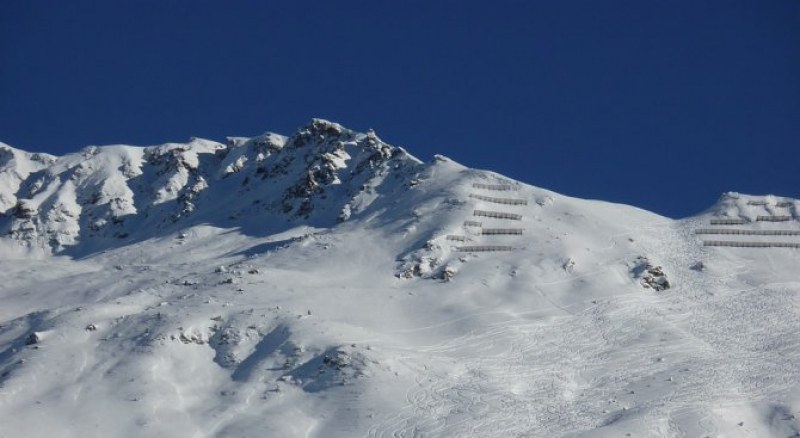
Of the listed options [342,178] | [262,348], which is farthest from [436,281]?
[342,178]

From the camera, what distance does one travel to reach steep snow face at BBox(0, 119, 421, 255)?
119812 millimetres

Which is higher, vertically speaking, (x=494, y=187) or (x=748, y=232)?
(x=494, y=187)

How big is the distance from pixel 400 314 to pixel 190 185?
62.1 metres

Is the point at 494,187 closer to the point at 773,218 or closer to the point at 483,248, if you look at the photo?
the point at 483,248

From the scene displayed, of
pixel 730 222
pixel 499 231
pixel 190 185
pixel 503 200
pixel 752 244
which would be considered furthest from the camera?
pixel 190 185

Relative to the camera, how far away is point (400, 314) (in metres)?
80.9

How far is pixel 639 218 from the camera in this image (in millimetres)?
105375

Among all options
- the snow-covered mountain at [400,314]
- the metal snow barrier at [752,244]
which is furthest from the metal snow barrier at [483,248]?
the metal snow barrier at [752,244]

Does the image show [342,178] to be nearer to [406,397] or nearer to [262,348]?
[262,348]

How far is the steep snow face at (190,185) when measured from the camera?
11981cm

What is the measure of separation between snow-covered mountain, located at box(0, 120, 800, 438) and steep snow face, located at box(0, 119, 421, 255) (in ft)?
1.88

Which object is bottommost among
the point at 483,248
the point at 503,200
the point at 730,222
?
the point at 483,248

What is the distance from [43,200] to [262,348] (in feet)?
246

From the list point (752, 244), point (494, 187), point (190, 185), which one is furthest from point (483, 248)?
point (190, 185)
